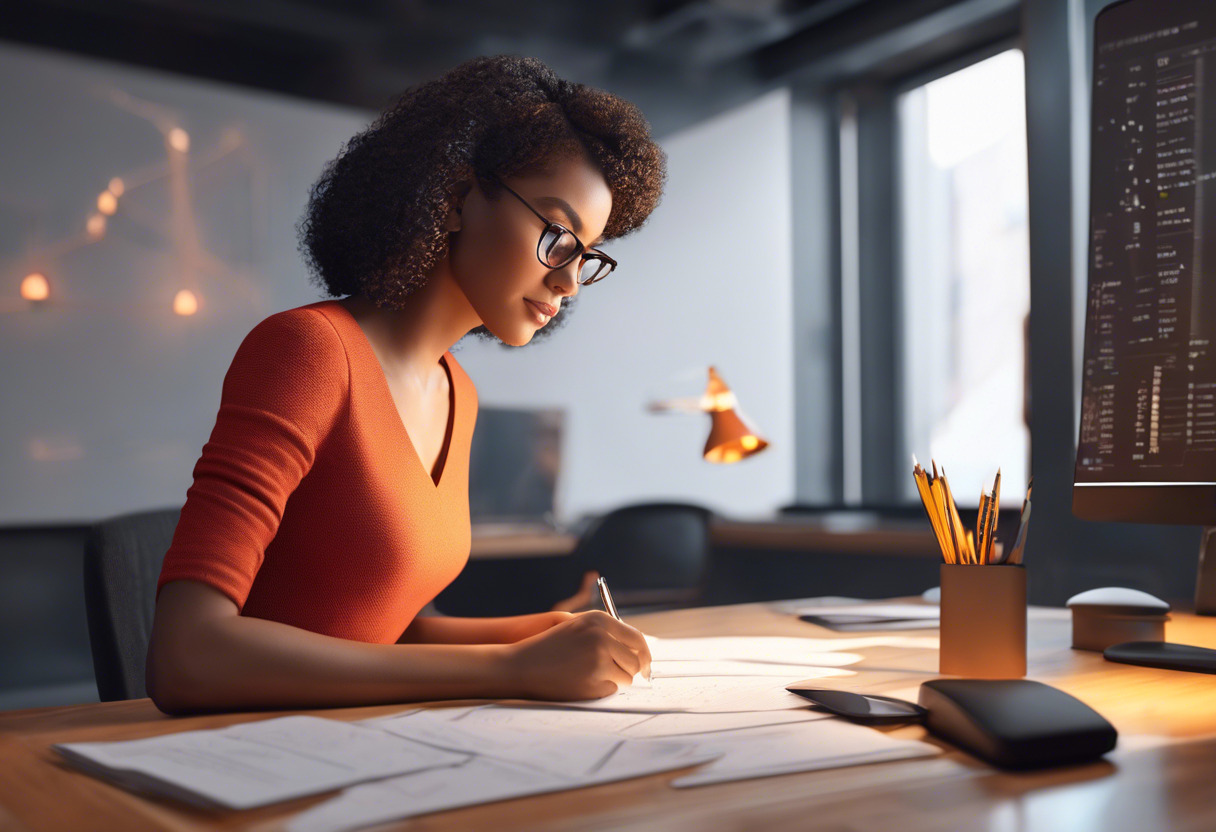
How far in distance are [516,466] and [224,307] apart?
1066mm

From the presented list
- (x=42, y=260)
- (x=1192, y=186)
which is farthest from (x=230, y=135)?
(x=1192, y=186)

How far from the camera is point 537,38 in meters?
3.57

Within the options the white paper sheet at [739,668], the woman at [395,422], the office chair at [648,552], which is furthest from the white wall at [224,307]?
the white paper sheet at [739,668]

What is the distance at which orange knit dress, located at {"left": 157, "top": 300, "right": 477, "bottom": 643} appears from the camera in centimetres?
84

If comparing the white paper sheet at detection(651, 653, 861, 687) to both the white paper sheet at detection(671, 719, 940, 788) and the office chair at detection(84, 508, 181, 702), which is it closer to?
the white paper sheet at detection(671, 719, 940, 788)

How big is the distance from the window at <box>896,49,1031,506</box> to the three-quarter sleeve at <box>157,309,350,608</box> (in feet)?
8.57

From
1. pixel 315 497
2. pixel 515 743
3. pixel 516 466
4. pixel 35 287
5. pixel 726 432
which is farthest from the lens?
pixel 516 466

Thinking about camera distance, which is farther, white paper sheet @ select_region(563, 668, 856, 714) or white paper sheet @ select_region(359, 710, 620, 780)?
white paper sheet @ select_region(563, 668, 856, 714)

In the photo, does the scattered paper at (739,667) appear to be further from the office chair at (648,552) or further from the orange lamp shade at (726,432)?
the office chair at (648,552)

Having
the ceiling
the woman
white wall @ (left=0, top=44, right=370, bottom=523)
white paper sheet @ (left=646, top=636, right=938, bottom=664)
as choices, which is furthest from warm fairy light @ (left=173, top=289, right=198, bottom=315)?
white paper sheet @ (left=646, top=636, right=938, bottom=664)

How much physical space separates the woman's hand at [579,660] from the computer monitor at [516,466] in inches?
84.8

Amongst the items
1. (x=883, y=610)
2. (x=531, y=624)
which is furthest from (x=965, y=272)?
(x=531, y=624)

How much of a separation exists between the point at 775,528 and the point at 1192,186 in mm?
1784

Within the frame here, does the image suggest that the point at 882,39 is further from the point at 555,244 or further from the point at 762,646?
the point at 762,646
